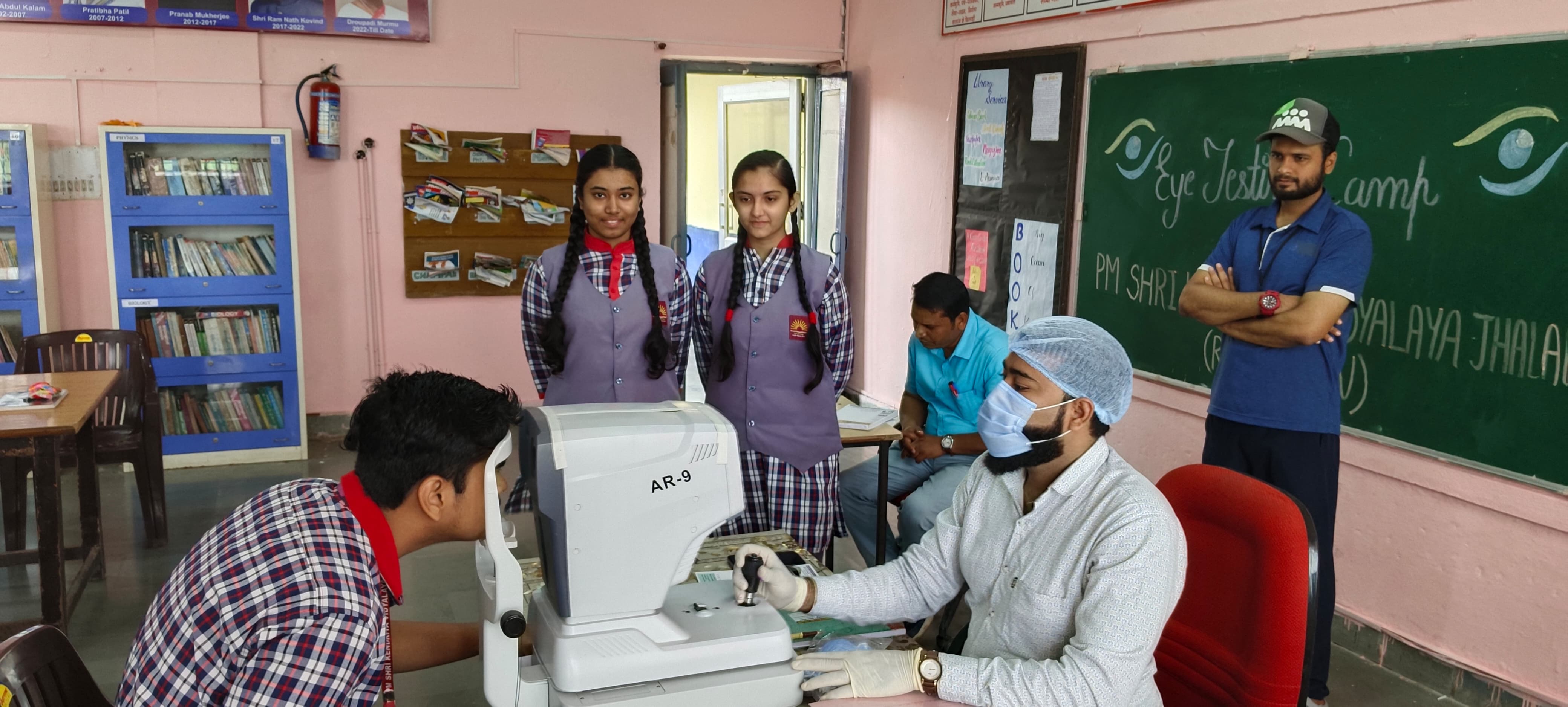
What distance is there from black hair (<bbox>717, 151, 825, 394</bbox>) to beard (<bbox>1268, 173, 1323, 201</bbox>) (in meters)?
1.17

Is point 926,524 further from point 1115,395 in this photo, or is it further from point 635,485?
point 635,485

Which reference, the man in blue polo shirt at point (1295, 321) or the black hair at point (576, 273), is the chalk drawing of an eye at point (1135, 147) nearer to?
the man in blue polo shirt at point (1295, 321)

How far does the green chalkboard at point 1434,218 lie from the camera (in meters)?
2.69

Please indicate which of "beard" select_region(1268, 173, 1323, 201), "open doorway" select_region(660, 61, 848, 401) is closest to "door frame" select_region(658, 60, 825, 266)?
"open doorway" select_region(660, 61, 848, 401)

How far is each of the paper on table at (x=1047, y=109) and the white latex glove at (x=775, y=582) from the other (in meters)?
3.23

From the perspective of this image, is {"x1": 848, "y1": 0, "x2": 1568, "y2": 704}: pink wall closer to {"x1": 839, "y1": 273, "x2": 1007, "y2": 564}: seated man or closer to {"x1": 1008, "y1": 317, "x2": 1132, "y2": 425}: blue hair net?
{"x1": 839, "y1": 273, "x2": 1007, "y2": 564}: seated man

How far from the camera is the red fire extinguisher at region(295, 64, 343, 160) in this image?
5.11m

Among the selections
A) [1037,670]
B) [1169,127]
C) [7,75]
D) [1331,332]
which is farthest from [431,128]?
[1037,670]

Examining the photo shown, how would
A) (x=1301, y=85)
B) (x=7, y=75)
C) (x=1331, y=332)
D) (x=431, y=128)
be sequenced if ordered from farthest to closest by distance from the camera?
(x=431, y=128), (x=7, y=75), (x=1301, y=85), (x=1331, y=332)

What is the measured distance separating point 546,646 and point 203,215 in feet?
13.6

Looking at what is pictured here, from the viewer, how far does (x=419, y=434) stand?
4.74 feet

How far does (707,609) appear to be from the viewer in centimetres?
158

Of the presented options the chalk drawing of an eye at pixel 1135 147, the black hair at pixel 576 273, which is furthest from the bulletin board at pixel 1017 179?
the black hair at pixel 576 273

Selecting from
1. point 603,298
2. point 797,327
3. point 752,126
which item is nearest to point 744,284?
point 797,327
